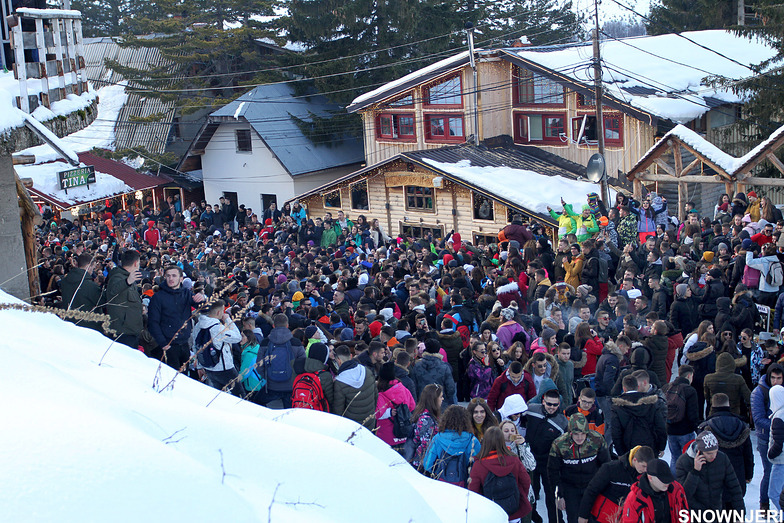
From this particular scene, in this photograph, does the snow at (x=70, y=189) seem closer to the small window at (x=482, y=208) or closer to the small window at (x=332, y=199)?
the small window at (x=332, y=199)

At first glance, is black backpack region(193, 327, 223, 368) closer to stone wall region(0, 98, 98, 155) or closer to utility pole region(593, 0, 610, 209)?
stone wall region(0, 98, 98, 155)

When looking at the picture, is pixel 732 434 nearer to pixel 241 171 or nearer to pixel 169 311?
pixel 169 311

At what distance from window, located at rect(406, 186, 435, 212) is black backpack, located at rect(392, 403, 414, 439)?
18989 mm

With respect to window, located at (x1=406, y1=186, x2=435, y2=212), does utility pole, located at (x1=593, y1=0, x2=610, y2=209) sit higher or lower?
higher

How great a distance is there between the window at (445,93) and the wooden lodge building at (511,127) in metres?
0.04

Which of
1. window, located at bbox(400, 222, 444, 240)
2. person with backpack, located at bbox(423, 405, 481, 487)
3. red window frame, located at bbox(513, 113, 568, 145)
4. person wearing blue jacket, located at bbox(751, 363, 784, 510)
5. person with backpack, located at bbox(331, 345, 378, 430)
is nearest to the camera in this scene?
person with backpack, located at bbox(423, 405, 481, 487)

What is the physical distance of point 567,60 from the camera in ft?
88.9

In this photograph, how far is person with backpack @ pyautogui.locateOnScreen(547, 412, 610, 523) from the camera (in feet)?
23.0

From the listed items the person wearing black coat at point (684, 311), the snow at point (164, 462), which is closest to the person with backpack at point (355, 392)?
the snow at point (164, 462)

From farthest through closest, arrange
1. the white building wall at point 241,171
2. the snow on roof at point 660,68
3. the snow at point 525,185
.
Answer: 1. the white building wall at point 241,171
2. the snow on roof at point 660,68
3. the snow at point 525,185

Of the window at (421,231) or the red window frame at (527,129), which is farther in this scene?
the red window frame at (527,129)

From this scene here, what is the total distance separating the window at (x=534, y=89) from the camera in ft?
90.9

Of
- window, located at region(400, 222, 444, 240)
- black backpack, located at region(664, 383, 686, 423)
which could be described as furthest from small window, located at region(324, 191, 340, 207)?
black backpack, located at region(664, 383, 686, 423)

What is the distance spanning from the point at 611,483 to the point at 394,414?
7.38 feet
